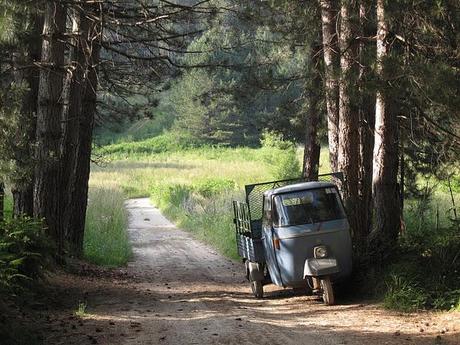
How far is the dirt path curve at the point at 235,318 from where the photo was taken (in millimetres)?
8406

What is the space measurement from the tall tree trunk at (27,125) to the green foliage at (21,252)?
5.52 ft

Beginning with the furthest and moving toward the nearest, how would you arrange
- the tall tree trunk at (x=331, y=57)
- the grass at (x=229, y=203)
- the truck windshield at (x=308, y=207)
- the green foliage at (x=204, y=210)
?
the green foliage at (x=204, y=210) < the tall tree trunk at (x=331, y=57) < the truck windshield at (x=308, y=207) < the grass at (x=229, y=203)

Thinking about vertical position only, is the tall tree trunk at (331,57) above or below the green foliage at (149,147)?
below

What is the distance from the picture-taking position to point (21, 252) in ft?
32.6

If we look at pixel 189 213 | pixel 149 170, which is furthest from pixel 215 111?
pixel 189 213

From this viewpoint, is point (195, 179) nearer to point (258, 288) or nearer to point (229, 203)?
point (229, 203)

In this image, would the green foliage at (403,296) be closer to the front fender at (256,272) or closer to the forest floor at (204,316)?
the forest floor at (204,316)

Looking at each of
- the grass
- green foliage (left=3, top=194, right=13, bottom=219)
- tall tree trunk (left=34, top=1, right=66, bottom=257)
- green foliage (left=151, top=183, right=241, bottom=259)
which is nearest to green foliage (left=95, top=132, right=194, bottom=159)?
the grass

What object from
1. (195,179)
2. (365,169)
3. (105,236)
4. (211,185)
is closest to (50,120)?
(365,169)

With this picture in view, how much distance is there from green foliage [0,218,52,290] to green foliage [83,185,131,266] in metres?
7.23

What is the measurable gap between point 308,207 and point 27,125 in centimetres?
578

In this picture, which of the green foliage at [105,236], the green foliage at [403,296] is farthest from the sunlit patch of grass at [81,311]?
the green foliage at [105,236]

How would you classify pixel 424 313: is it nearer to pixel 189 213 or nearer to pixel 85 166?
pixel 85 166

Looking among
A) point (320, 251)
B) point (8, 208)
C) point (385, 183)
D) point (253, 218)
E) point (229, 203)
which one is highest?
point (385, 183)
